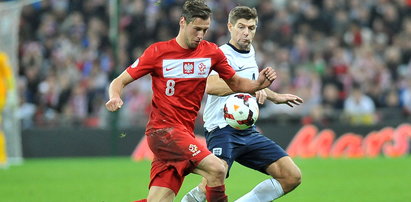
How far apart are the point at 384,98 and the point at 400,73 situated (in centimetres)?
117

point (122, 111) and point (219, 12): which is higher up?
point (219, 12)

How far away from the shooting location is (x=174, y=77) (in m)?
7.51

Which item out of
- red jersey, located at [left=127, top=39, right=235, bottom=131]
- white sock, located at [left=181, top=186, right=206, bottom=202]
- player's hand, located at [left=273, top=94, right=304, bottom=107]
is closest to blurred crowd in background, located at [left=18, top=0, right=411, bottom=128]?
white sock, located at [left=181, top=186, right=206, bottom=202]

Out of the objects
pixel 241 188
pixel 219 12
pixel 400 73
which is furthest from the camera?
pixel 219 12

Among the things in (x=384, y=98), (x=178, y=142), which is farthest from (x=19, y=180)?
(x=384, y=98)

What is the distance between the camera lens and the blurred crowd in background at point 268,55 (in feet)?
67.7

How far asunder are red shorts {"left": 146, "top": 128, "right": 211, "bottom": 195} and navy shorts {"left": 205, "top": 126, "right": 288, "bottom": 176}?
0.93 metres

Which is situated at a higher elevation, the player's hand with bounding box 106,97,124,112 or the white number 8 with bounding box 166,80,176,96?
the white number 8 with bounding box 166,80,176,96

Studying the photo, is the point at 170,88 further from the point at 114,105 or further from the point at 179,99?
the point at 114,105

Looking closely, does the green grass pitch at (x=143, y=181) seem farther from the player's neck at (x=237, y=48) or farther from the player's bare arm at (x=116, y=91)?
the player's bare arm at (x=116, y=91)

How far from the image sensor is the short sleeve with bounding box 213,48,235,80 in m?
7.74

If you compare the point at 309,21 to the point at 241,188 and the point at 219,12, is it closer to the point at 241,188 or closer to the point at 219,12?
the point at 219,12

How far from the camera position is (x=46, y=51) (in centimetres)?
2223

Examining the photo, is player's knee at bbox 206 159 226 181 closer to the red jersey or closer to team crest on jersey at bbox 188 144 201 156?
team crest on jersey at bbox 188 144 201 156
